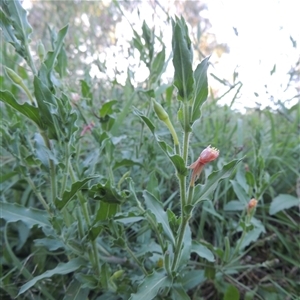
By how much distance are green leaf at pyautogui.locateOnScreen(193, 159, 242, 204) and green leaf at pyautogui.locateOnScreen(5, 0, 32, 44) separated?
0.57m

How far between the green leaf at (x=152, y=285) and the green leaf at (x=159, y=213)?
9cm

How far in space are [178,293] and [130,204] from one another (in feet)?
1.05

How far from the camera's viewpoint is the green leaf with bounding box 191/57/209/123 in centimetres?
75

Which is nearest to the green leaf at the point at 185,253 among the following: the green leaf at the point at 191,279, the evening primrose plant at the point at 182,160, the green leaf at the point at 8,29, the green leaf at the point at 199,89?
the evening primrose plant at the point at 182,160

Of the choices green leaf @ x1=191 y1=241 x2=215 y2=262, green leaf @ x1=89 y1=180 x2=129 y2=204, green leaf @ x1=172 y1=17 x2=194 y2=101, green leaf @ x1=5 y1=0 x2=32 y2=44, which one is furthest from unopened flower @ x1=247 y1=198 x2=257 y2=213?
green leaf @ x1=5 y1=0 x2=32 y2=44

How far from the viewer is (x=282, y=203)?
1.46m

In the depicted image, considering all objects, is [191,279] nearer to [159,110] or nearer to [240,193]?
[240,193]

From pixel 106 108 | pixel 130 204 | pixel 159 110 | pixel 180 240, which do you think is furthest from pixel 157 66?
pixel 180 240

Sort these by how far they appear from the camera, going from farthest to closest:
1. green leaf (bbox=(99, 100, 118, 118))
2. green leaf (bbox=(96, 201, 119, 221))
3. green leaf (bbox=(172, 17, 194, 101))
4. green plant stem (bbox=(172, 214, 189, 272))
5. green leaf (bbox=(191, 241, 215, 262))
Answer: green leaf (bbox=(99, 100, 118, 118))
green leaf (bbox=(191, 241, 215, 262))
green leaf (bbox=(96, 201, 119, 221))
green plant stem (bbox=(172, 214, 189, 272))
green leaf (bbox=(172, 17, 194, 101))

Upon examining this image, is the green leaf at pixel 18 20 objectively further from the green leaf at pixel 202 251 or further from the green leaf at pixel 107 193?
the green leaf at pixel 202 251

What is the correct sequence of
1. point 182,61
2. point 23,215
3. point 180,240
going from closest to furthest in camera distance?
point 182,61 → point 180,240 → point 23,215

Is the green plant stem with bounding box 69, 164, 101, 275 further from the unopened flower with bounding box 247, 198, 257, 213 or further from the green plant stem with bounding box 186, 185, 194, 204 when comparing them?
the unopened flower with bounding box 247, 198, 257, 213

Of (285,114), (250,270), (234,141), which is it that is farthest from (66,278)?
(285,114)

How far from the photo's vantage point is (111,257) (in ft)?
3.89
